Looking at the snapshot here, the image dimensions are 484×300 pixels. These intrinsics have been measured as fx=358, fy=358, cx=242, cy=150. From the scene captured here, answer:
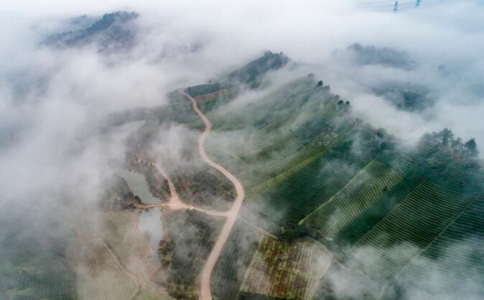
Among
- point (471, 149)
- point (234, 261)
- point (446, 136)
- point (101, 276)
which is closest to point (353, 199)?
point (446, 136)

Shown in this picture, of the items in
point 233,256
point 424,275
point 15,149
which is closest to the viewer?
point 424,275

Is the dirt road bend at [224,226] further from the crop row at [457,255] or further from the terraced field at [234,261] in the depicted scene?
the crop row at [457,255]

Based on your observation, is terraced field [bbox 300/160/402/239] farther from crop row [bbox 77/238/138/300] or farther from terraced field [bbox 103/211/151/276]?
crop row [bbox 77/238/138/300]

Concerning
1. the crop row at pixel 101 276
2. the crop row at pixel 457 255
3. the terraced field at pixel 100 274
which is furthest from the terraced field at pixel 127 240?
the crop row at pixel 457 255

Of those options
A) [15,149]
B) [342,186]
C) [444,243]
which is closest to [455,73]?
[342,186]

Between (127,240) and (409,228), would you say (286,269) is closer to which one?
(409,228)

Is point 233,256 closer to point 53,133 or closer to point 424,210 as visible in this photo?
point 424,210

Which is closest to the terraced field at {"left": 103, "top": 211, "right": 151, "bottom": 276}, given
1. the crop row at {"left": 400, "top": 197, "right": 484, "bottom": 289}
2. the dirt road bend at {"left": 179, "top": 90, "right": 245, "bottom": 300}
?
the dirt road bend at {"left": 179, "top": 90, "right": 245, "bottom": 300}
